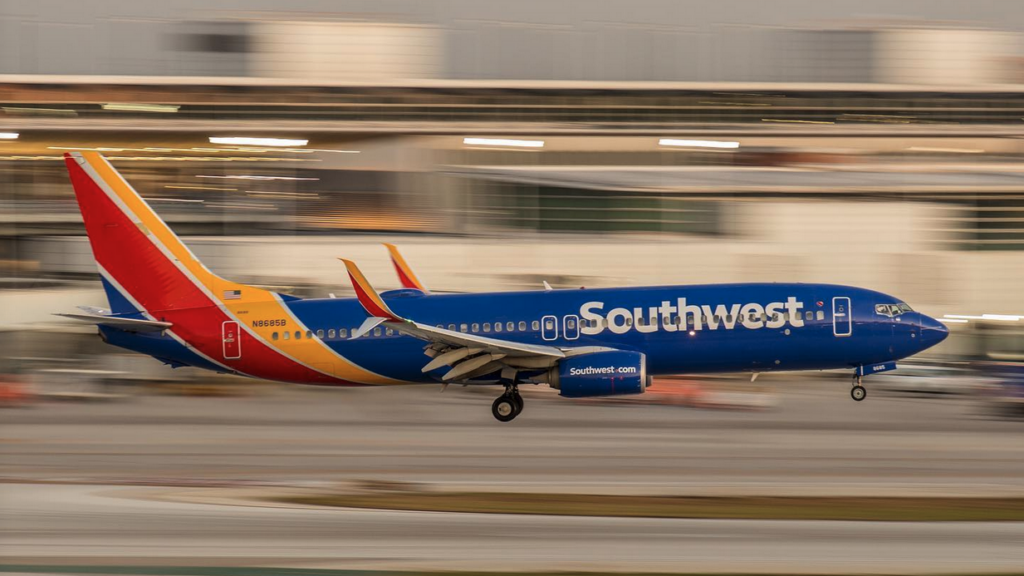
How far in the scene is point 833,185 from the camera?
163 feet

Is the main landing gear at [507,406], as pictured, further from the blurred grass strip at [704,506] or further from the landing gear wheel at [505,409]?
the blurred grass strip at [704,506]

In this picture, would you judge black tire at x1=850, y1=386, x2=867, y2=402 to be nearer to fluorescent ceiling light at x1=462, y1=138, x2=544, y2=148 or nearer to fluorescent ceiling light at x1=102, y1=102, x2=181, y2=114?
fluorescent ceiling light at x1=462, y1=138, x2=544, y2=148

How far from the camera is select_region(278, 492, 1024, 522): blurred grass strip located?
19.3 m

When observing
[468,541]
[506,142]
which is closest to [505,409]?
[468,541]

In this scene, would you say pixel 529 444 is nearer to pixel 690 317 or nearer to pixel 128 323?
pixel 690 317

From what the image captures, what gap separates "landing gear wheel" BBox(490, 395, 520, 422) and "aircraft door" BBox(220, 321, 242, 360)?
6981 millimetres

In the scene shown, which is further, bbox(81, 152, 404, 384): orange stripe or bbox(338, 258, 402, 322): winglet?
bbox(81, 152, 404, 384): orange stripe

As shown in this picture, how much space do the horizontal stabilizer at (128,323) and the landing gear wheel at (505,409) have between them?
8.92 m

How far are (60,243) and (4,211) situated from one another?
15.1ft

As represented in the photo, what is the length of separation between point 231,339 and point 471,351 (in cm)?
666

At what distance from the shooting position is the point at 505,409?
98.8 feet

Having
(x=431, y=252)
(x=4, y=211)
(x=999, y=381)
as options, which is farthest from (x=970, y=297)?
(x=4, y=211)

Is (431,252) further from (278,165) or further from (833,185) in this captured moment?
(833,185)

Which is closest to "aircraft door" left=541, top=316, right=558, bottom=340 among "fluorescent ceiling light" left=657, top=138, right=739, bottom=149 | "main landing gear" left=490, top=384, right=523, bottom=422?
"main landing gear" left=490, top=384, right=523, bottom=422
